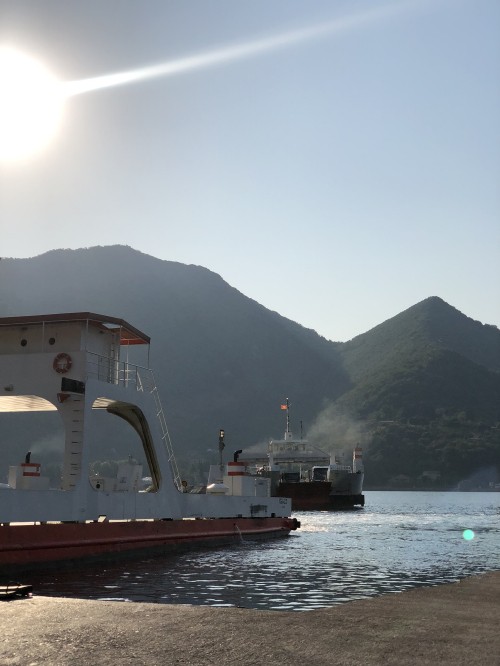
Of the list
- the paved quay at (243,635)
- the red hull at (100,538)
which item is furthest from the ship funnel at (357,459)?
the paved quay at (243,635)

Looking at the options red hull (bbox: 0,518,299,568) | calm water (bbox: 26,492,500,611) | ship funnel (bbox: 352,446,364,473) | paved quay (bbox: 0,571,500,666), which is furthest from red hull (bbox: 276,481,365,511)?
paved quay (bbox: 0,571,500,666)

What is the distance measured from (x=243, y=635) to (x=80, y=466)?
640 inches

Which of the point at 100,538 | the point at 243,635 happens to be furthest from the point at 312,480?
the point at 243,635

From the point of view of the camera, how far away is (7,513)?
20.4 meters

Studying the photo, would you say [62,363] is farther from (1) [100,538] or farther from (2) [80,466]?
(1) [100,538]

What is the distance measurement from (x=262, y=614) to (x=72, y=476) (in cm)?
1529

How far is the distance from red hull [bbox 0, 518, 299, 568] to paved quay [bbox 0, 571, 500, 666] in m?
10.8

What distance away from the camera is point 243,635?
7961 mm

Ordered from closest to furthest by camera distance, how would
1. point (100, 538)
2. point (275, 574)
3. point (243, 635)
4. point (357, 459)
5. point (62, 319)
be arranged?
point (243, 635) < point (275, 574) < point (100, 538) < point (62, 319) < point (357, 459)

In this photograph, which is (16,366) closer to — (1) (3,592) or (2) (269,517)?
(1) (3,592)

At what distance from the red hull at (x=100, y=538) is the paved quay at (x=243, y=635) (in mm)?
10830

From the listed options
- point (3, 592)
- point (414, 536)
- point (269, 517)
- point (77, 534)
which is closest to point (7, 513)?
point (77, 534)

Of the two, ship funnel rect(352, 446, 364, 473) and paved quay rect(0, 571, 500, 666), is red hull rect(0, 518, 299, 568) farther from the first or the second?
ship funnel rect(352, 446, 364, 473)

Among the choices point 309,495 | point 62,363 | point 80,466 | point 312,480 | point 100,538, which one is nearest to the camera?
point 80,466
